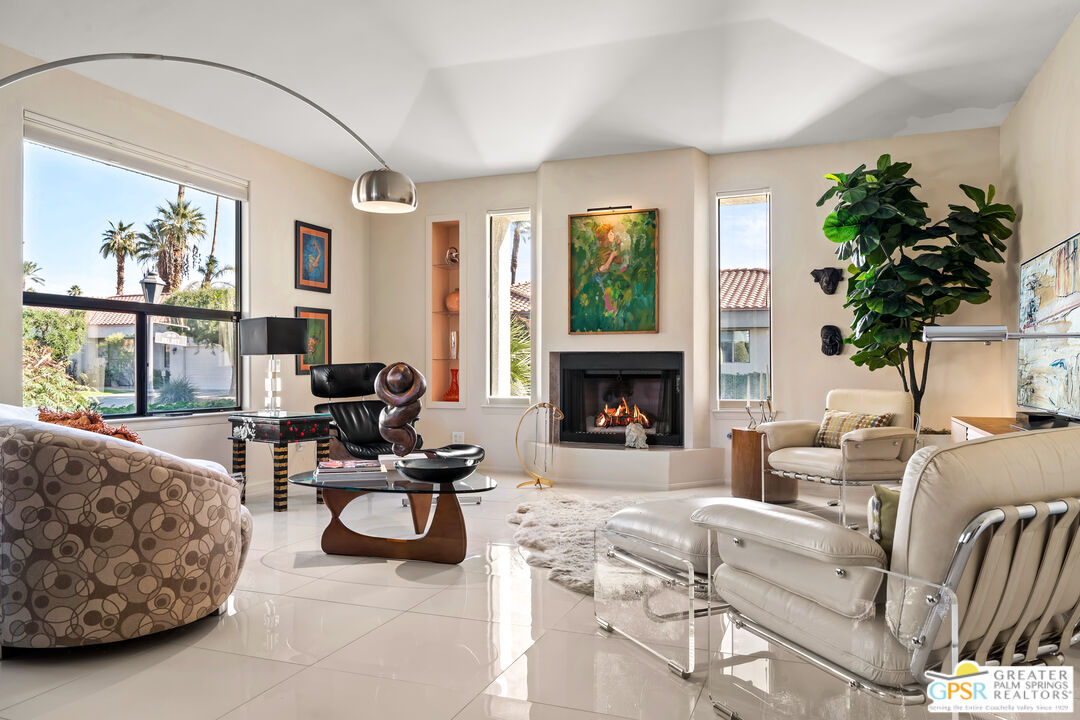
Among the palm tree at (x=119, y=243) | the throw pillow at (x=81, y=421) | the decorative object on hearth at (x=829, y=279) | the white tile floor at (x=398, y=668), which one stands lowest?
the white tile floor at (x=398, y=668)

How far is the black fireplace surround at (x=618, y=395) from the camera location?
A: 243 inches

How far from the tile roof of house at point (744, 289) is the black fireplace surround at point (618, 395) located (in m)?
0.69

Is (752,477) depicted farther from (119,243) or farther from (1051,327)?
(119,243)

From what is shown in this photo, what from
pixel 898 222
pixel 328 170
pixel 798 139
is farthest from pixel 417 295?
pixel 898 222

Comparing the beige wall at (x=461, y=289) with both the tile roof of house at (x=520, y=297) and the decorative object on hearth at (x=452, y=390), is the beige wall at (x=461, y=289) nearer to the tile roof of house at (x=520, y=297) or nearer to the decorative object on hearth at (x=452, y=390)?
the decorative object on hearth at (x=452, y=390)

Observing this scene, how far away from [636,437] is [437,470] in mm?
3009

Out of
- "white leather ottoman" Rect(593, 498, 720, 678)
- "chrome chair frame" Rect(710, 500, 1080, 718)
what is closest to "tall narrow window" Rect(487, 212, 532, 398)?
"white leather ottoman" Rect(593, 498, 720, 678)

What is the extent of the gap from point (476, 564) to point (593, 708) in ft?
5.32

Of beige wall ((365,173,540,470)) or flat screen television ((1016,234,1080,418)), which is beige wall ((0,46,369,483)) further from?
flat screen television ((1016,234,1080,418))

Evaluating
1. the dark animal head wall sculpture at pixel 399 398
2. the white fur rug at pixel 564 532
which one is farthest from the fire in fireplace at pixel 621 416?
the dark animal head wall sculpture at pixel 399 398

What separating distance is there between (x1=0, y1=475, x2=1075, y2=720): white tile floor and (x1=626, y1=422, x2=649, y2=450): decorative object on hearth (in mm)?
2857

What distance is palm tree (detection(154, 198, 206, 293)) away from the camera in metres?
5.14

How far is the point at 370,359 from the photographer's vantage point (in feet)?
23.9

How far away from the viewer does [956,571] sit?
1509 mm
